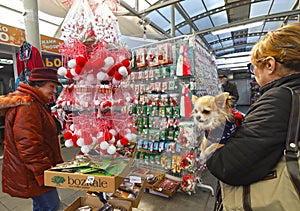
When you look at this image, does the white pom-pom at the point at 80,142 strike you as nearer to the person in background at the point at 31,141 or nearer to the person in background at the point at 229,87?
the person in background at the point at 31,141

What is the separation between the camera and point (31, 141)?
1107 millimetres

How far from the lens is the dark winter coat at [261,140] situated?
650 mm

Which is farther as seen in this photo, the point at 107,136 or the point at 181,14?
the point at 181,14

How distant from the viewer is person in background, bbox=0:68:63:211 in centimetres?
111

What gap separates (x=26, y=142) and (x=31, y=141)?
0.03 metres

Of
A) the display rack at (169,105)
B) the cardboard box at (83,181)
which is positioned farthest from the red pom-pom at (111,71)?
the display rack at (169,105)

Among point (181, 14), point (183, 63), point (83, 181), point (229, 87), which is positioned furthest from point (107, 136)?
point (181, 14)

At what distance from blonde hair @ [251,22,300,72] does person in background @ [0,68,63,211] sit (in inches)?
54.6

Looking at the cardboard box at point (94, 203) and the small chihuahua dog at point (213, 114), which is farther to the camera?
the cardboard box at point (94, 203)

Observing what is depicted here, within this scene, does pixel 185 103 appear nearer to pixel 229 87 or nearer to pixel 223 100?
pixel 223 100

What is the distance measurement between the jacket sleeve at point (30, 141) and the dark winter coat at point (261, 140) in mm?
1095

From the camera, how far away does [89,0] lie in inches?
42.4

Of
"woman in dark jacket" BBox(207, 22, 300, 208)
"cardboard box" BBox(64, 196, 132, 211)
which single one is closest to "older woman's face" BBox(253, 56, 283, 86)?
"woman in dark jacket" BBox(207, 22, 300, 208)

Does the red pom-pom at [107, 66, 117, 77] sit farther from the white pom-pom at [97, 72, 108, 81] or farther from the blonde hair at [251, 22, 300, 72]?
the blonde hair at [251, 22, 300, 72]
